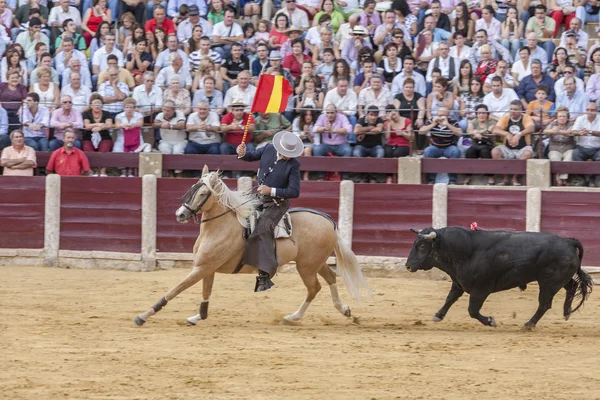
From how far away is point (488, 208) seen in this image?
14352 mm

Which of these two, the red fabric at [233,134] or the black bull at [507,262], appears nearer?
the black bull at [507,262]

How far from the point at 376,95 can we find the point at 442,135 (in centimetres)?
99

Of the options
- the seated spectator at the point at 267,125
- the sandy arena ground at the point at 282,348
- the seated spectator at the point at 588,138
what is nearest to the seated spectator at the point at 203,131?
the seated spectator at the point at 267,125

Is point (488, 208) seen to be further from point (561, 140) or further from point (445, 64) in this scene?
point (445, 64)

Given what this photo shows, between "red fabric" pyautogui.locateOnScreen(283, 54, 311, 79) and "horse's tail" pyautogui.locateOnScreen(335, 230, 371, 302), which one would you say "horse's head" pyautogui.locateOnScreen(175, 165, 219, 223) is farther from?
"red fabric" pyautogui.locateOnScreen(283, 54, 311, 79)

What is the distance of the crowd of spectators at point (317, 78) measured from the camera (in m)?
14.8

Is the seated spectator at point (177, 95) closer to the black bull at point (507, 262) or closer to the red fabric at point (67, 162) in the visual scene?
the red fabric at point (67, 162)

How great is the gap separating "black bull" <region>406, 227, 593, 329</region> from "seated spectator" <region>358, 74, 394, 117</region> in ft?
14.6

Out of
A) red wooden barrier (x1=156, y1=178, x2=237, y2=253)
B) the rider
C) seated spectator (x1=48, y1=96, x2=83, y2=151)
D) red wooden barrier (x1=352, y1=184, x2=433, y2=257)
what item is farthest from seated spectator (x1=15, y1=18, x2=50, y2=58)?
the rider

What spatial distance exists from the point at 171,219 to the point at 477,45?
4.69 metres

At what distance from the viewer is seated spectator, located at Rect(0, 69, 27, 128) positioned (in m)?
15.6

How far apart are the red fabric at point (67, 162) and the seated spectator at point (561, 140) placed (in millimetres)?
5937

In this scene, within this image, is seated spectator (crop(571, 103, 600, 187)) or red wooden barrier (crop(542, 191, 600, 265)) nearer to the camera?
red wooden barrier (crop(542, 191, 600, 265))

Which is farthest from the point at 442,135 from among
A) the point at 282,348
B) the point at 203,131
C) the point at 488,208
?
the point at 282,348
